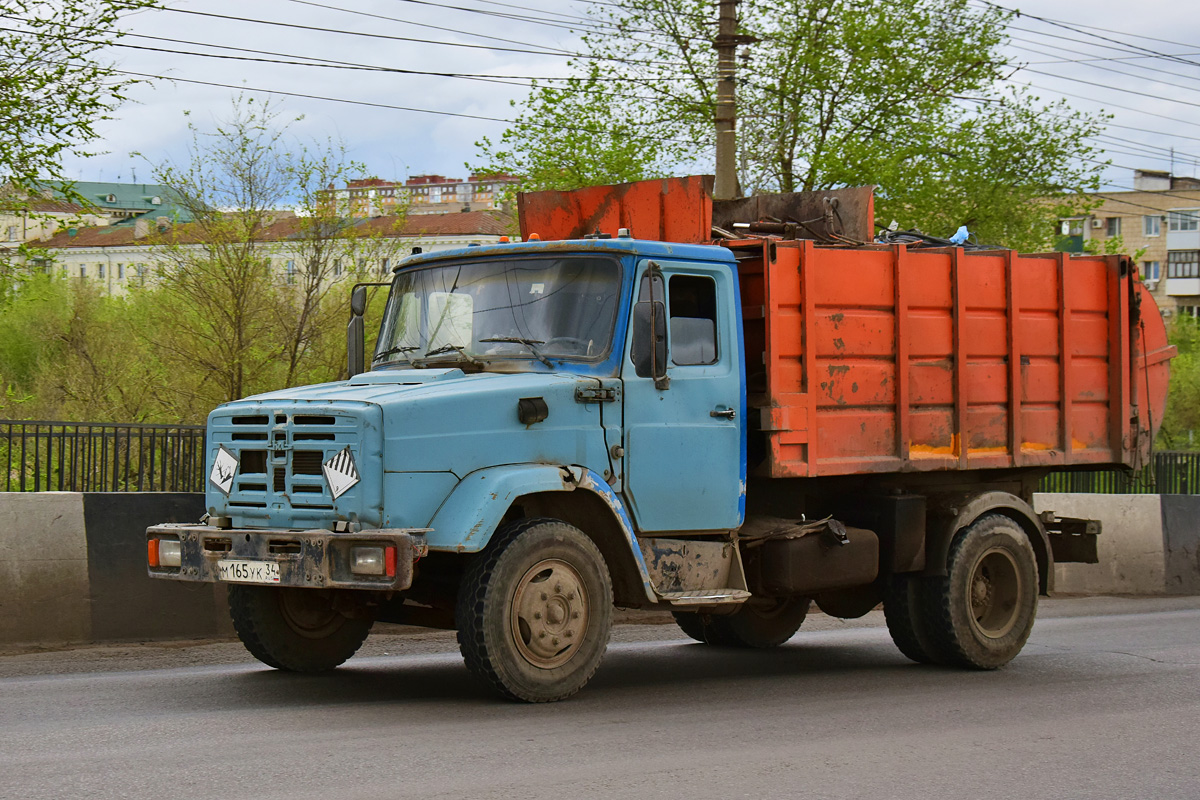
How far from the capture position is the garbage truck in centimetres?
748

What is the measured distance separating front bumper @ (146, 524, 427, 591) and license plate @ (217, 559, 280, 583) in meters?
0.02

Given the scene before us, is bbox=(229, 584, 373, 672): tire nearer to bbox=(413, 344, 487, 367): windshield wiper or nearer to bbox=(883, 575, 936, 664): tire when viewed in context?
bbox=(413, 344, 487, 367): windshield wiper

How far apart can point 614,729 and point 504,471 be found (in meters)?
1.45

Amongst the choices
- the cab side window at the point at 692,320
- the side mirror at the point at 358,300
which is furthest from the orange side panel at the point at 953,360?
the side mirror at the point at 358,300

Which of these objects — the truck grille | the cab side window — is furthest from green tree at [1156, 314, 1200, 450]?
the truck grille

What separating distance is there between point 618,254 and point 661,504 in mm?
1475

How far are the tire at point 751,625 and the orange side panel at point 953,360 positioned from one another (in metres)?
1.89

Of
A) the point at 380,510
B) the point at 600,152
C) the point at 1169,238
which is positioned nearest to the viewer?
the point at 380,510

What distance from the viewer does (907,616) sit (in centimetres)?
1017

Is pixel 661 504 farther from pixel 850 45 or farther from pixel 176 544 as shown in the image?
pixel 850 45

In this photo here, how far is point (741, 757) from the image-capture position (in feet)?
21.2

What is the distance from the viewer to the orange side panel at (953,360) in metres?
9.10

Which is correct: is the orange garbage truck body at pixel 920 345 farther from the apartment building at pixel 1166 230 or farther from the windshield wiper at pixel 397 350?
the apartment building at pixel 1166 230

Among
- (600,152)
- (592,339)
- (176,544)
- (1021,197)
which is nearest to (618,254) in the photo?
(592,339)
